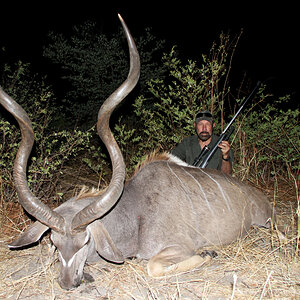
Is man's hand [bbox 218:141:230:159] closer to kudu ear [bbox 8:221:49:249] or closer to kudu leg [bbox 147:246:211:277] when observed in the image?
kudu leg [bbox 147:246:211:277]

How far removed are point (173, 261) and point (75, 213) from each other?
31.3 inches

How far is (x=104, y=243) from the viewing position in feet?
7.11

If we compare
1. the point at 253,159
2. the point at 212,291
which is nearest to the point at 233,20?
the point at 253,159

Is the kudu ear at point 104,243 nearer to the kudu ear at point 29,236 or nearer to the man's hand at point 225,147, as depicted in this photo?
the kudu ear at point 29,236

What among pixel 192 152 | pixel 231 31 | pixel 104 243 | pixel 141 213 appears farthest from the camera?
pixel 231 31

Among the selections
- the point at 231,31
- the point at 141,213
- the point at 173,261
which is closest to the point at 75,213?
the point at 141,213

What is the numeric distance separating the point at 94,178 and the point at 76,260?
9.45ft

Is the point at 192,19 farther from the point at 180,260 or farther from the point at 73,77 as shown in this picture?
the point at 180,260

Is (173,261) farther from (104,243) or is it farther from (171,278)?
(104,243)

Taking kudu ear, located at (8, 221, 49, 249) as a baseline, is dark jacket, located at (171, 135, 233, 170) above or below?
below

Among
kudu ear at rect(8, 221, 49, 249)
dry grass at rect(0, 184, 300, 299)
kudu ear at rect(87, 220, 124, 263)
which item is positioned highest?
kudu ear at rect(8, 221, 49, 249)

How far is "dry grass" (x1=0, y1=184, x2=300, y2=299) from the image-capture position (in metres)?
2.00

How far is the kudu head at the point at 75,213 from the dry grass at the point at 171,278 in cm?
Result: 20

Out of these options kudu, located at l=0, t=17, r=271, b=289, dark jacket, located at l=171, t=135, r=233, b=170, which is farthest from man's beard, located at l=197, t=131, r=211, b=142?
kudu, located at l=0, t=17, r=271, b=289
